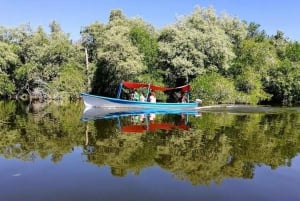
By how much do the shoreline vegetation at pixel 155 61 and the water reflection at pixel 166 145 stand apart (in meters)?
24.0

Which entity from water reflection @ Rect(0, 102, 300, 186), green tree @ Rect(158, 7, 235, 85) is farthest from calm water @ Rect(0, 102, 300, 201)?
green tree @ Rect(158, 7, 235, 85)

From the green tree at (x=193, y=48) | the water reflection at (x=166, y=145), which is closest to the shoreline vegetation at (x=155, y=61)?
the green tree at (x=193, y=48)

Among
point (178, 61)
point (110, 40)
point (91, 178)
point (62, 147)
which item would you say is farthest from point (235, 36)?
point (91, 178)

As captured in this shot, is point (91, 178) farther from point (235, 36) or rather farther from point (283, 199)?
point (235, 36)

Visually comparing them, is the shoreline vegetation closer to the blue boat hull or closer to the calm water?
the blue boat hull

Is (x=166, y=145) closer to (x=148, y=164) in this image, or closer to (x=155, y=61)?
(x=148, y=164)

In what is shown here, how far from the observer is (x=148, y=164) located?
13.0 metres

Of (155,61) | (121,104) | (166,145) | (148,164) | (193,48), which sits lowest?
(148,164)

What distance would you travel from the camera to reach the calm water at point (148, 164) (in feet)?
32.5

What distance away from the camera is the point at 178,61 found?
1837 inches

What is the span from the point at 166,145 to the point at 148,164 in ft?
10.9

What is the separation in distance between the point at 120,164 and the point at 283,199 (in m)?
5.55

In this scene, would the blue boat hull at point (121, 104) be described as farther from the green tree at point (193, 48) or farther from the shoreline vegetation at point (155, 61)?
the green tree at point (193, 48)

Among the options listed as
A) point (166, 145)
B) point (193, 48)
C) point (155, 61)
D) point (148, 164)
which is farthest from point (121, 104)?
point (148, 164)
